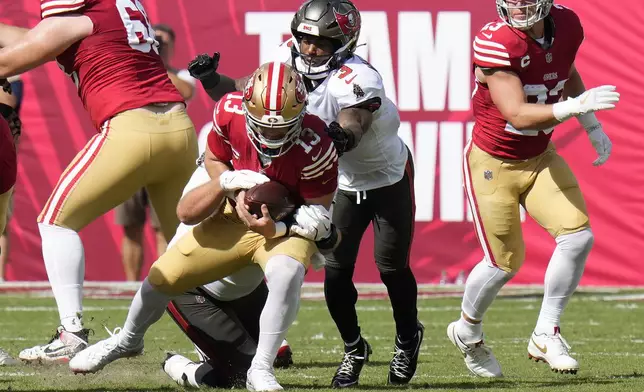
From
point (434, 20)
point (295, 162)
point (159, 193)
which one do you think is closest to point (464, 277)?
point (434, 20)

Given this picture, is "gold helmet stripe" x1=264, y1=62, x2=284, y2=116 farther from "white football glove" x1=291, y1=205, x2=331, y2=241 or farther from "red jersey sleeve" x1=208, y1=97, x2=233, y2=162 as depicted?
"white football glove" x1=291, y1=205, x2=331, y2=241

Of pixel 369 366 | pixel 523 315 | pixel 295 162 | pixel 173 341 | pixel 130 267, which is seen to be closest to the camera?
pixel 295 162

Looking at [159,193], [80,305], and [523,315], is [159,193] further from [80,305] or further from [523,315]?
[523,315]

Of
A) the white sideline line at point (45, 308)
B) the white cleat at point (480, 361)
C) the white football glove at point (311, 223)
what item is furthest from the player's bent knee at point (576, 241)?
the white sideline line at point (45, 308)

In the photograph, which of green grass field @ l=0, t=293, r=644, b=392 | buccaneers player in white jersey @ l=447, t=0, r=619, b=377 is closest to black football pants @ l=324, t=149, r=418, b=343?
green grass field @ l=0, t=293, r=644, b=392

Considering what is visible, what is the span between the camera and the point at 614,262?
9977 millimetres

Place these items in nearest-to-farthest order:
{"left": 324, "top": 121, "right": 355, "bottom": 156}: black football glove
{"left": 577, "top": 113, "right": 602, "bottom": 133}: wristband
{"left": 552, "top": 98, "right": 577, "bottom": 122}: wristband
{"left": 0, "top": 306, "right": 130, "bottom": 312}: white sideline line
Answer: {"left": 324, "top": 121, "right": 355, "bottom": 156}: black football glove
{"left": 552, "top": 98, "right": 577, "bottom": 122}: wristband
{"left": 577, "top": 113, "right": 602, "bottom": 133}: wristband
{"left": 0, "top": 306, "right": 130, "bottom": 312}: white sideline line

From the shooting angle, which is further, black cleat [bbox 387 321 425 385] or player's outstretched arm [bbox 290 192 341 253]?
black cleat [bbox 387 321 425 385]

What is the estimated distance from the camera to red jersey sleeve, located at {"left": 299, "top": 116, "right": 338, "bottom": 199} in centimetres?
463

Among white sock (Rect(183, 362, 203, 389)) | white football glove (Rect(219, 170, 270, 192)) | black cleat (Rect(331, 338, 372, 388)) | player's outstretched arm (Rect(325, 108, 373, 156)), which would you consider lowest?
black cleat (Rect(331, 338, 372, 388))

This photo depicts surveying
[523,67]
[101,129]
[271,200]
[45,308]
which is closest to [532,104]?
[523,67]

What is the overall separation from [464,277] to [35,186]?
3369mm

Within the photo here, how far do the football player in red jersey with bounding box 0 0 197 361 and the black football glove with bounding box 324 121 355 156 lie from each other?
0.96 meters

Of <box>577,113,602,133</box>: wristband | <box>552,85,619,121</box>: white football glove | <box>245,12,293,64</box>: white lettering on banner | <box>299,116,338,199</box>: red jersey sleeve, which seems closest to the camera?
<box>299,116,338,199</box>: red jersey sleeve
